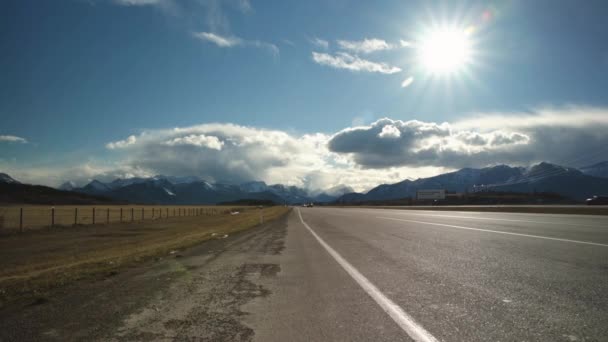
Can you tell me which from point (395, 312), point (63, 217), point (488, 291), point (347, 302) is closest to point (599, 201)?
point (488, 291)

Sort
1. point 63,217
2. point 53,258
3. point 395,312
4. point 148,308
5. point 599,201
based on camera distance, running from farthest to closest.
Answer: point 63,217 < point 599,201 < point 53,258 < point 148,308 < point 395,312

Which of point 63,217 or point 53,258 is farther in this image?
point 63,217

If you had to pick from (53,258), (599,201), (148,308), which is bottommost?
(53,258)

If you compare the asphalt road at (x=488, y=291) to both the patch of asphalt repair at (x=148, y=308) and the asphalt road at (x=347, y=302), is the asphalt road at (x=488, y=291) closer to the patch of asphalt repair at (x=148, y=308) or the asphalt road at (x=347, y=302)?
the asphalt road at (x=347, y=302)

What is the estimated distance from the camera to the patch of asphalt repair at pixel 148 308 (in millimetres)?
4332

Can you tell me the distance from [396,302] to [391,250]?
5730 mm

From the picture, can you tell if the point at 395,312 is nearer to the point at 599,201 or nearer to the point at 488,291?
the point at 488,291

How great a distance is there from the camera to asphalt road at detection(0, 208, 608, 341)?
4.15m

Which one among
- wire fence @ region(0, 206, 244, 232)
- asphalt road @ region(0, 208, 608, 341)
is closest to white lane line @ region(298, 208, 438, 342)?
asphalt road @ region(0, 208, 608, 341)

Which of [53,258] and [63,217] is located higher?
[63,217]

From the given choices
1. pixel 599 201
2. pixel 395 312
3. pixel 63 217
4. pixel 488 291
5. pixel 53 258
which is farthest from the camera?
pixel 63 217

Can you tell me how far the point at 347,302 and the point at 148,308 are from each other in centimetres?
294

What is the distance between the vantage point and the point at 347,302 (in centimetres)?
542

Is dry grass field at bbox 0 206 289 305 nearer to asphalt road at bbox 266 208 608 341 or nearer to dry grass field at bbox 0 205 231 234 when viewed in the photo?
dry grass field at bbox 0 205 231 234
